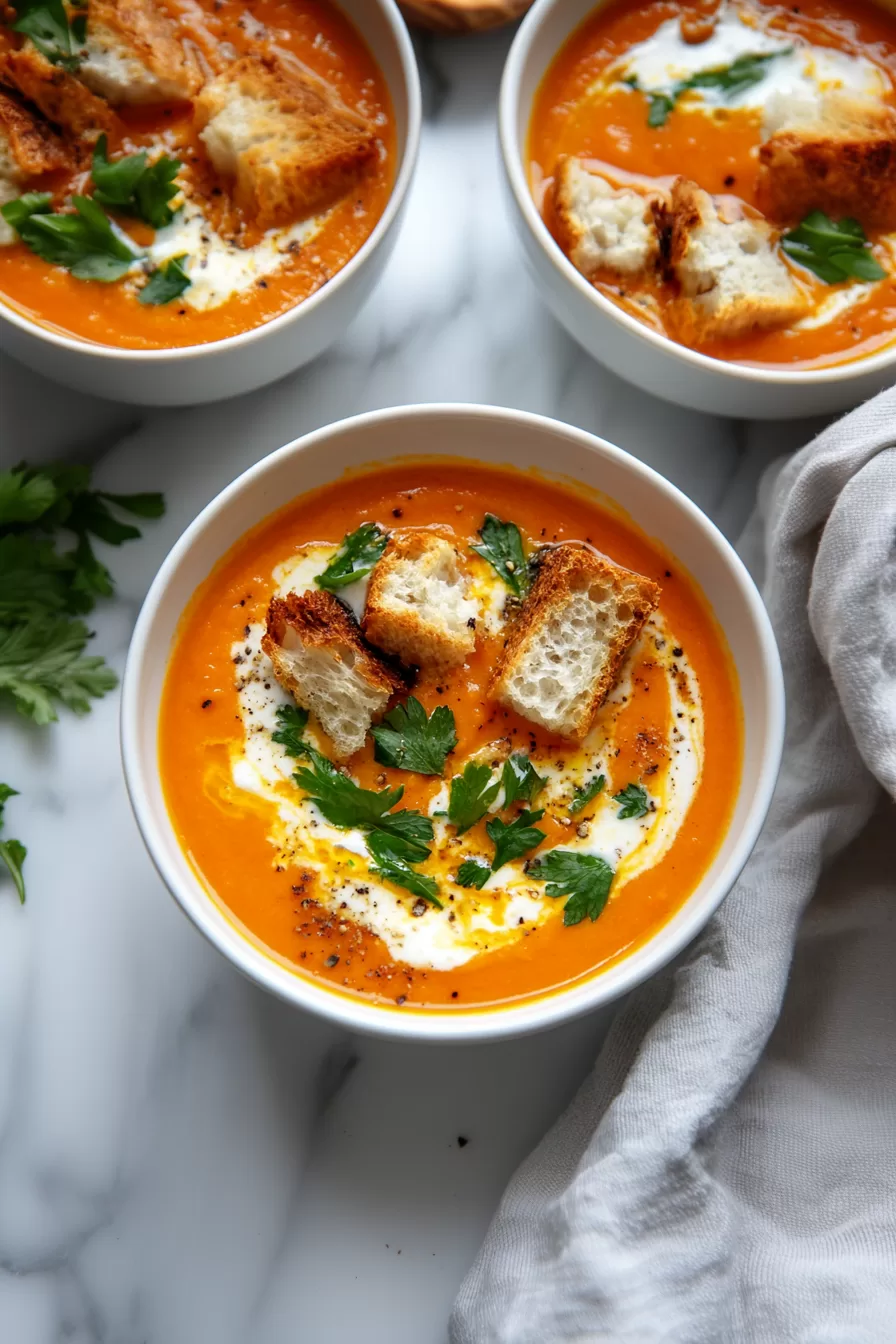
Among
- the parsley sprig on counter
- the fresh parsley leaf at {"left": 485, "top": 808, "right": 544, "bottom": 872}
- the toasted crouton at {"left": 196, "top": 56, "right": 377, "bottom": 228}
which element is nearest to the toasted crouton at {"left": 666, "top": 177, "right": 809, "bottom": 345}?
the toasted crouton at {"left": 196, "top": 56, "right": 377, "bottom": 228}

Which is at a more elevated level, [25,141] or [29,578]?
[25,141]

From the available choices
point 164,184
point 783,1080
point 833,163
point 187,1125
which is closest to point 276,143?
point 164,184

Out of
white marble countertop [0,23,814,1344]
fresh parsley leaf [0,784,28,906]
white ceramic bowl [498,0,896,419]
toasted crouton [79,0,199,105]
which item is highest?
toasted crouton [79,0,199,105]

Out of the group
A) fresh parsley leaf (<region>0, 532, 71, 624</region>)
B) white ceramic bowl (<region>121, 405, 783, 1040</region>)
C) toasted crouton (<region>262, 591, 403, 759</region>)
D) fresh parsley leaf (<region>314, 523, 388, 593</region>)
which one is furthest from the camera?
fresh parsley leaf (<region>0, 532, 71, 624</region>)

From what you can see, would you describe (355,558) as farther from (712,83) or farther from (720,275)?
(712,83)

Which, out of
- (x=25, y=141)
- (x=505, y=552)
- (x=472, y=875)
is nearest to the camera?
(x=472, y=875)

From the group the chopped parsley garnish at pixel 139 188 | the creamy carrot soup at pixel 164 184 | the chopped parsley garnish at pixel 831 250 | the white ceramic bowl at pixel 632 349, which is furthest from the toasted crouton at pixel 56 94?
the chopped parsley garnish at pixel 831 250

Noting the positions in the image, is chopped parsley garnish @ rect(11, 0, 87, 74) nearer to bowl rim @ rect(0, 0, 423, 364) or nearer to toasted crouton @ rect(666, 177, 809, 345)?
bowl rim @ rect(0, 0, 423, 364)

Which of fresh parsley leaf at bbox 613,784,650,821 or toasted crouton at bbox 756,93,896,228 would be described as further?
toasted crouton at bbox 756,93,896,228
